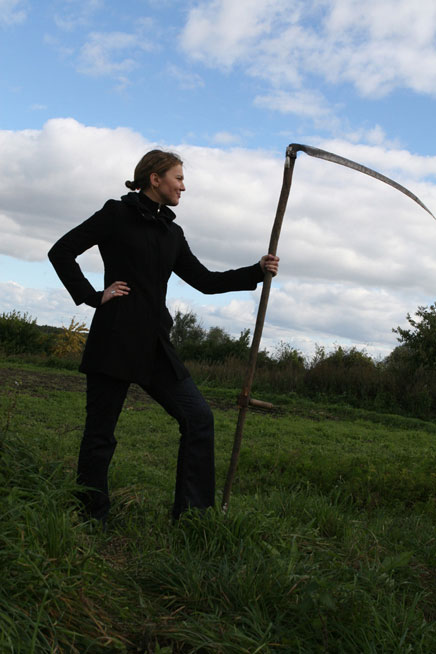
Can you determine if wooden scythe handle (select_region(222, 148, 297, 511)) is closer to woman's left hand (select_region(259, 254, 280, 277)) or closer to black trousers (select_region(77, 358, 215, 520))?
woman's left hand (select_region(259, 254, 280, 277))

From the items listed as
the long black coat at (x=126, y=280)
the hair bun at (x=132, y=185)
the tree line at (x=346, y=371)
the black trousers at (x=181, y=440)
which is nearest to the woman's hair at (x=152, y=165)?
the hair bun at (x=132, y=185)

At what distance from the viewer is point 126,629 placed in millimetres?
2533

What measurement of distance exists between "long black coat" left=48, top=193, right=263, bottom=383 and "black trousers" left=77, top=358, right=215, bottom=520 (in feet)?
0.38

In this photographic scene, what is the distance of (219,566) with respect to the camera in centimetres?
292

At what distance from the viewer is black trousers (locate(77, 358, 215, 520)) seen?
381cm

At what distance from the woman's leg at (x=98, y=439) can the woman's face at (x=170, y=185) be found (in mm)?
1205

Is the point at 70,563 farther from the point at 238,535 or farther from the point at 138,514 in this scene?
the point at 138,514

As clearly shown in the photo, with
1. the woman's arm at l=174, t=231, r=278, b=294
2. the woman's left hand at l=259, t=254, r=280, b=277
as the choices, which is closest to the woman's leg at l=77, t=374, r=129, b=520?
the woman's arm at l=174, t=231, r=278, b=294

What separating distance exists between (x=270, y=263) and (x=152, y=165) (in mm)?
977

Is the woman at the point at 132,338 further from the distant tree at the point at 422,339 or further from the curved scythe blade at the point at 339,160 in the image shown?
the distant tree at the point at 422,339

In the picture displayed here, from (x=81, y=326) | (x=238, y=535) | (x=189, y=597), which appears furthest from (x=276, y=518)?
(x=81, y=326)

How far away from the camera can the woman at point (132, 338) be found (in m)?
3.81

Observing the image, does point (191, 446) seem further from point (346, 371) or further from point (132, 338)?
point (346, 371)

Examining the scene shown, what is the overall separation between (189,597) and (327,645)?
24.2 inches
